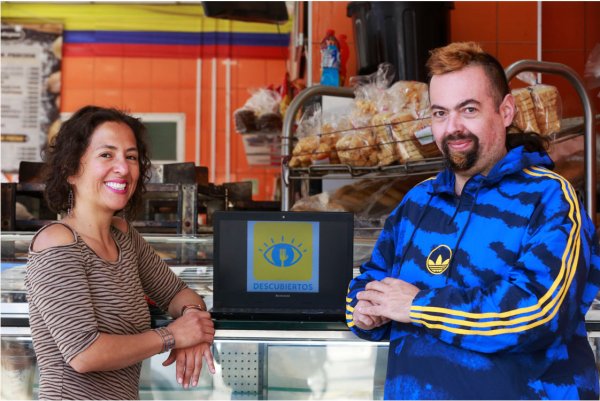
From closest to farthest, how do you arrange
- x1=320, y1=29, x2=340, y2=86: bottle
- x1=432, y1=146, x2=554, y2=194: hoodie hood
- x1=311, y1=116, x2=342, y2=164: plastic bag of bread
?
x1=432, y1=146, x2=554, y2=194: hoodie hood
x1=311, y1=116, x2=342, y2=164: plastic bag of bread
x1=320, y1=29, x2=340, y2=86: bottle

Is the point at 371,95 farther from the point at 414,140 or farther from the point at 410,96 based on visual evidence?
the point at 414,140

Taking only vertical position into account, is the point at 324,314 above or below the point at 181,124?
below

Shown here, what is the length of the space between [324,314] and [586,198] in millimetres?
956

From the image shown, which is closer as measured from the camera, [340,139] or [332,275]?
[332,275]

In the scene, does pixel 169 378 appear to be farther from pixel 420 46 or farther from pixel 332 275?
pixel 420 46

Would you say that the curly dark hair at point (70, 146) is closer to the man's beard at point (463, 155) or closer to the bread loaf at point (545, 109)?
the man's beard at point (463, 155)

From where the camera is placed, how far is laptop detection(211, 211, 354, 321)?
4.79 ft

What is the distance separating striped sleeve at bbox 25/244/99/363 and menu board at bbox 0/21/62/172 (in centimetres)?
678

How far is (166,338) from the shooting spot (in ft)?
4.48

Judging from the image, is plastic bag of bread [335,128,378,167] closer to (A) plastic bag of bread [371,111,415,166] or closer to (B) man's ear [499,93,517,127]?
(A) plastic bag of bread [371,111,415,166]

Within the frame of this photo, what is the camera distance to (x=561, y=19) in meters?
4.00

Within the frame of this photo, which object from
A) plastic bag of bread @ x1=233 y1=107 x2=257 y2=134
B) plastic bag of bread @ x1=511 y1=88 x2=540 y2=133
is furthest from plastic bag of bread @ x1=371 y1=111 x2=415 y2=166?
plastic bag of bread @ x1=233 y1=107 x2=257 y2=134

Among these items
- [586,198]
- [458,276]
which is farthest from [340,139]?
[458,276]

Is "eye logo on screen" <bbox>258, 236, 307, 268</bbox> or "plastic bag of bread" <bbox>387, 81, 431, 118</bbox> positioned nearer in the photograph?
"eye logo on screen" <bbox>258, 236, 307, 268</bbox>
